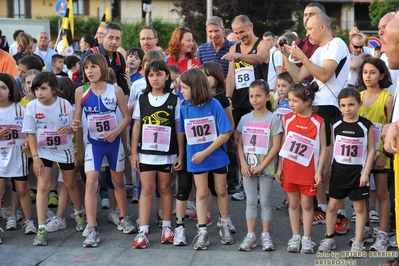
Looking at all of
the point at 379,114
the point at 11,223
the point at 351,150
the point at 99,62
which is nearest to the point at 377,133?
the point at 379,114

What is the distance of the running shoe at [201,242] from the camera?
236 inches

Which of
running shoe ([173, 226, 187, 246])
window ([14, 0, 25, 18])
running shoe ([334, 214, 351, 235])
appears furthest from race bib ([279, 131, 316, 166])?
window ([14, 0, 25, 18])

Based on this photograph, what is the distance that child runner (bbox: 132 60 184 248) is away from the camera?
622 cm

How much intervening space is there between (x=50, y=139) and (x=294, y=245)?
2.69 m

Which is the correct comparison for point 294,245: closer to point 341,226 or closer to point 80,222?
point 341,226

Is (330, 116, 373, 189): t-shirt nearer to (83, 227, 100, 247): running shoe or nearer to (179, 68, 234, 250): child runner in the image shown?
(179, 68, 234, 250): child runner

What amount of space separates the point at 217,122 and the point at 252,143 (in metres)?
0.40

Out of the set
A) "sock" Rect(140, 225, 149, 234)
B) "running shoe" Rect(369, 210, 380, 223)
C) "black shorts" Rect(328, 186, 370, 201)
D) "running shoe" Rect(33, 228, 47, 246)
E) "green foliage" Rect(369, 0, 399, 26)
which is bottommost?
"running shoe" Rect(33, 228, 47, 246)

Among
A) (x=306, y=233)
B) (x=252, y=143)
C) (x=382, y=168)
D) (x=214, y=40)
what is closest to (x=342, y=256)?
(x=306, y=233)

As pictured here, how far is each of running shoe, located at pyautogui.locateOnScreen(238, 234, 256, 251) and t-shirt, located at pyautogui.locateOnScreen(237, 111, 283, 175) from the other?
2.08ft

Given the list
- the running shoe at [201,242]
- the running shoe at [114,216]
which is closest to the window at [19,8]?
the running shoe at [114,216]

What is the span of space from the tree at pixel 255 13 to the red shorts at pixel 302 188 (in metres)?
32.4

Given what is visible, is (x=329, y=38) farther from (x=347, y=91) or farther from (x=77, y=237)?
(x=77, y=237)

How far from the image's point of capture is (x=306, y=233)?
19.2 feet
